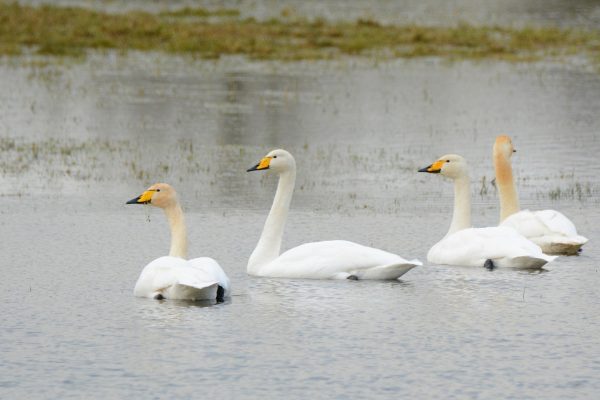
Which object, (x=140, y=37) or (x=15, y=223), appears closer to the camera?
(x=15, y=223)

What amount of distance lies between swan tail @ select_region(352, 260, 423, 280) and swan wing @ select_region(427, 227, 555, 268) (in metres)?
0.83

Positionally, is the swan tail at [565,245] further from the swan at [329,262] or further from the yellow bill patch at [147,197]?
the yellow bill patch at [147,197]

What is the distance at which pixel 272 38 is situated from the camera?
134ft

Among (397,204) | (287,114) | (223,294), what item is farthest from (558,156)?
(223,294)

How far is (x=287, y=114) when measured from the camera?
25250 millimetres

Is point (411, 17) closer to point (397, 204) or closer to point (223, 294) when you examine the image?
point (397, 204)

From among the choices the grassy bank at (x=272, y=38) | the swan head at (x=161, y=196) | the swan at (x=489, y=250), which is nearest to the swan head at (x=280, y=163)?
the swan head at (x=161, y=196)

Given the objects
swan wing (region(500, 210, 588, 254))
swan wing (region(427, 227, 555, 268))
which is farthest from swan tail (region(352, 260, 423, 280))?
swan wing (region(500, 210, 588, 254))

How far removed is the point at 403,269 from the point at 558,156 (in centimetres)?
898

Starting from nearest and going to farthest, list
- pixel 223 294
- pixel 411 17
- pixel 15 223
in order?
pixel 223 294, pixel 15 223, pixel 411 17

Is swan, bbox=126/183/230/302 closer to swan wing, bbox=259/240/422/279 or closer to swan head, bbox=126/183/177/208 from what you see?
swan head, bbox=126/183/177/208

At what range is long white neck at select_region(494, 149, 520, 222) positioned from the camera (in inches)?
557

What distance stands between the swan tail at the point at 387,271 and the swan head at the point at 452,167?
7.31 feet

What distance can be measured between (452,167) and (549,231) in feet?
3.98
